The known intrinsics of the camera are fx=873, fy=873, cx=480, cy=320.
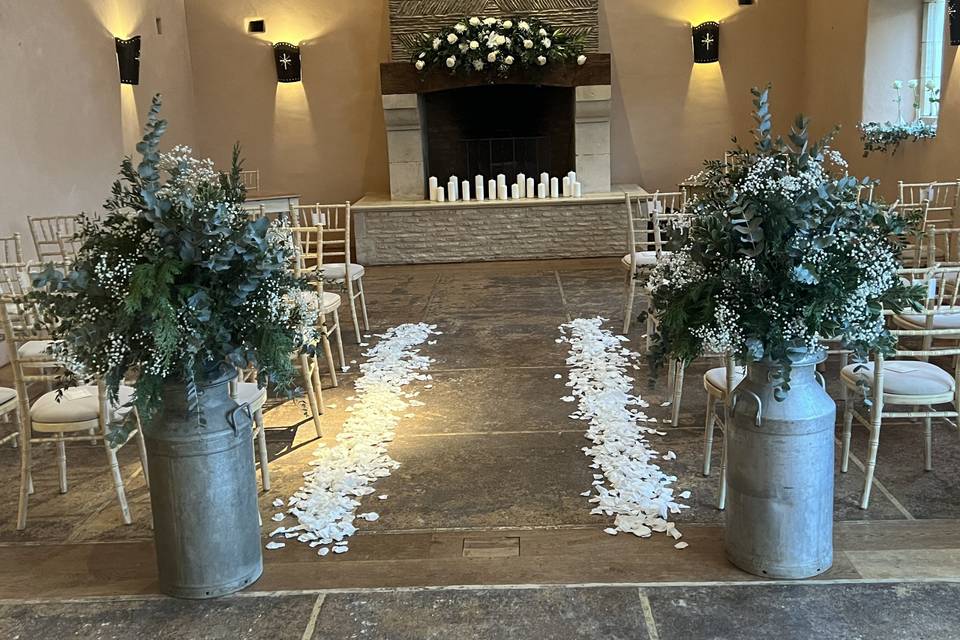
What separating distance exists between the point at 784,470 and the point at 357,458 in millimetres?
1931

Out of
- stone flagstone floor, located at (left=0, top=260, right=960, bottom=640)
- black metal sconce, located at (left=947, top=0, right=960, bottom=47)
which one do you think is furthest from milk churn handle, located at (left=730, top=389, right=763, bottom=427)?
black metal sconce, located at (left=947, top=0, right=960, bottom=47)

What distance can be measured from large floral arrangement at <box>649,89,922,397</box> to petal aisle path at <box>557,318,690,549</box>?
84 centimetres

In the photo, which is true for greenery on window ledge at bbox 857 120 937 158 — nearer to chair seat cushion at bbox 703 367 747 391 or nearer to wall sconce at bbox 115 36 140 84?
chair seat cushion at bbox 703 367 747 391


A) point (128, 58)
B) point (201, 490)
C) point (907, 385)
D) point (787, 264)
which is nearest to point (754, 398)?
point (787, 264)

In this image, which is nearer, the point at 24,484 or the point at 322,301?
the point at 24,484

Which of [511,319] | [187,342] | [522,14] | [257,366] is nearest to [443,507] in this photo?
[257,366]

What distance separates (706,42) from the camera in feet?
31.0

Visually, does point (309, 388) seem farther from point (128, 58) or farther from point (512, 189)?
point (128, 58)

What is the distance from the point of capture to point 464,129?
32.1 feet

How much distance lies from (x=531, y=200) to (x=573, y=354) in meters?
3.73

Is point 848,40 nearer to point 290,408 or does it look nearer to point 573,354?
point 573,354

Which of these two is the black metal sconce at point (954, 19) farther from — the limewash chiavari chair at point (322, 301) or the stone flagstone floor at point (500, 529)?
the limewash chiavari chair at point (322, 301)

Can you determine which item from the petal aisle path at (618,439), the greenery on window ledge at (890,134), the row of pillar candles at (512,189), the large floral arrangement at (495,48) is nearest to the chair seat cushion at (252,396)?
the petal aisle path at (618,439)

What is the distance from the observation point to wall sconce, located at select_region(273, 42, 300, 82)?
967cm
